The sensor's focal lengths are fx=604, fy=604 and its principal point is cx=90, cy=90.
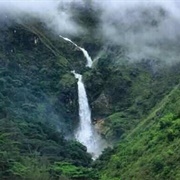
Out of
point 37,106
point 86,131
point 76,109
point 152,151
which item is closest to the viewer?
point 152,151

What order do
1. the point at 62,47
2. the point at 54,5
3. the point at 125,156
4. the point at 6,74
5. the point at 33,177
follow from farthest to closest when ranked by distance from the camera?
the point at 54,5 < the point at 62,47 < the point at 6,74 < the point at 125,156 < the point at 33,177

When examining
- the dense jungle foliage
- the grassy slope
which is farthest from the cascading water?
the grassy slope

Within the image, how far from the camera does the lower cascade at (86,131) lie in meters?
104

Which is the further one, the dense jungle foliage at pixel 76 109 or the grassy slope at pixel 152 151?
the dense jungle foliage at pixel 76 109

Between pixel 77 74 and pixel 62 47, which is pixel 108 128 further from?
pixel 62 47

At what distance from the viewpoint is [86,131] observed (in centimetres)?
11138

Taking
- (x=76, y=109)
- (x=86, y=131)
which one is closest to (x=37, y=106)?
(x=86, y=131)

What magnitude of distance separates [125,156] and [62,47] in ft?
184

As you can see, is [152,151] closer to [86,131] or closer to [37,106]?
[37,106]

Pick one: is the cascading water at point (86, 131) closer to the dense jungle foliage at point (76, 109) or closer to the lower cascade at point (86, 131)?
the lower cascade at point (86, 131)

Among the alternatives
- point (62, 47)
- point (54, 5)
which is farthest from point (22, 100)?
point (54, 5)

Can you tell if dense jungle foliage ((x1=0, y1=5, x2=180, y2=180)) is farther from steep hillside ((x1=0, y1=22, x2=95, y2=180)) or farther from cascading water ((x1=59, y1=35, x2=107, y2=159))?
cascading water ((x1=59, y1=35, x2=107, y2=159))

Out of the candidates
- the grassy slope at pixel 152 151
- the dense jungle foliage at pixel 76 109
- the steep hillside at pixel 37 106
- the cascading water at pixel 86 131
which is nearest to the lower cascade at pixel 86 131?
the cascading water at pixel 86 131

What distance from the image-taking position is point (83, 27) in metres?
145
